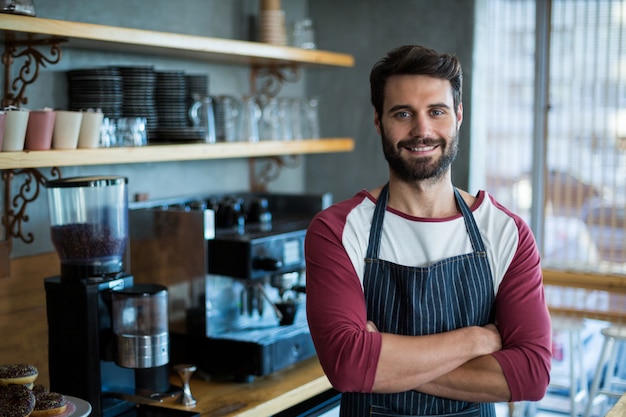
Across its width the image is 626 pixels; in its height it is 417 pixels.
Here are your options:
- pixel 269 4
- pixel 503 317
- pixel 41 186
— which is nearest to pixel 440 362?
pixel 503 317

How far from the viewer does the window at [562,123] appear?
4.34m

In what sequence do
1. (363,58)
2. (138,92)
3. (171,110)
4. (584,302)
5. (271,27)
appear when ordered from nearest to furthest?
1. (138,92)
2. (171,110)
3. (271,27)
4. (363,58)
5. (584,302)

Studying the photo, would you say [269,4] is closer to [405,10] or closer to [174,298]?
[405,10]

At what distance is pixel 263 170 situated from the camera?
407cm

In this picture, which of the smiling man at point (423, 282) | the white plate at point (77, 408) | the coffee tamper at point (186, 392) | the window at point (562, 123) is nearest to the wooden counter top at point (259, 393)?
the coffee tamper at point (186, 392)

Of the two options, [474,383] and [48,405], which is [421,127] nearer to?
[474,383]

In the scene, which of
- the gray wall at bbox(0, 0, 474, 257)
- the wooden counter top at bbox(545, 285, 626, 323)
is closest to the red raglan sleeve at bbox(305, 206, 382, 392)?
the gray wall at bbox(0, 0, 474, 257)

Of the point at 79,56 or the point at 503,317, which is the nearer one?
the point at 503,317

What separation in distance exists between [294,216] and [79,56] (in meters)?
1.12

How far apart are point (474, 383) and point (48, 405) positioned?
1048mm

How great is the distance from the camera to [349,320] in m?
1.86

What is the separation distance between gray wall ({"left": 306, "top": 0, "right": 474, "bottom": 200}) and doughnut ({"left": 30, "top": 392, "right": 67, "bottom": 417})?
96.6 inches

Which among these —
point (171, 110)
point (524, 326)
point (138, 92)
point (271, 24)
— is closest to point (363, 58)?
point (271, 24)

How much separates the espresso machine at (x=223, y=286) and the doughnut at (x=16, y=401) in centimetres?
80
